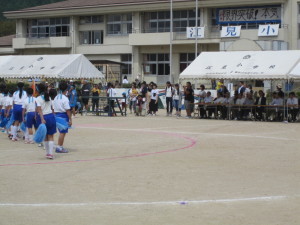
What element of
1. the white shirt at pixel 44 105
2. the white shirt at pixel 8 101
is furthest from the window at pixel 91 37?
the white shirt at pixel 44 105

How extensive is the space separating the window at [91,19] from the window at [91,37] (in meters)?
1.01

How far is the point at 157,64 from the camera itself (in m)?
54.8

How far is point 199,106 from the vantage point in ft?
89.8

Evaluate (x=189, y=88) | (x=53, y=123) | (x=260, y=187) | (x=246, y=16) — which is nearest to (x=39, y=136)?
(x=53, y=123)

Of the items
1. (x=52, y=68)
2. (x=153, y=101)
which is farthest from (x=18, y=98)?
(x=153, y=101)

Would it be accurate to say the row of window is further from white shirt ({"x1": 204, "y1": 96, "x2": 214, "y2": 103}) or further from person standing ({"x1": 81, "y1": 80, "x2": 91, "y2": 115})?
white shirt ({"x1": 204, "y1": 96, "x2": 214, "y2": 103})

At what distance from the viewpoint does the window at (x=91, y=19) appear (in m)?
57.8

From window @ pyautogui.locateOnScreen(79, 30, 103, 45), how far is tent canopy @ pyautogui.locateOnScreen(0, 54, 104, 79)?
88.0ft

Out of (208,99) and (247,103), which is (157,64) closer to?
(208,99)

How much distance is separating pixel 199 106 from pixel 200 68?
199 centimetres

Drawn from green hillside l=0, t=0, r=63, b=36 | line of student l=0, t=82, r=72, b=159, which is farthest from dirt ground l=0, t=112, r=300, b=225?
green hillside l=0, t=0, r=63, b=36

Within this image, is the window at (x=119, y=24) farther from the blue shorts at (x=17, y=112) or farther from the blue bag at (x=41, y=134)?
the blue bag at (x=41, y=134)

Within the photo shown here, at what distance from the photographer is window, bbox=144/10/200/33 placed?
53.0 meters

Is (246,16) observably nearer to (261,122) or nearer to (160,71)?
(160,71)
